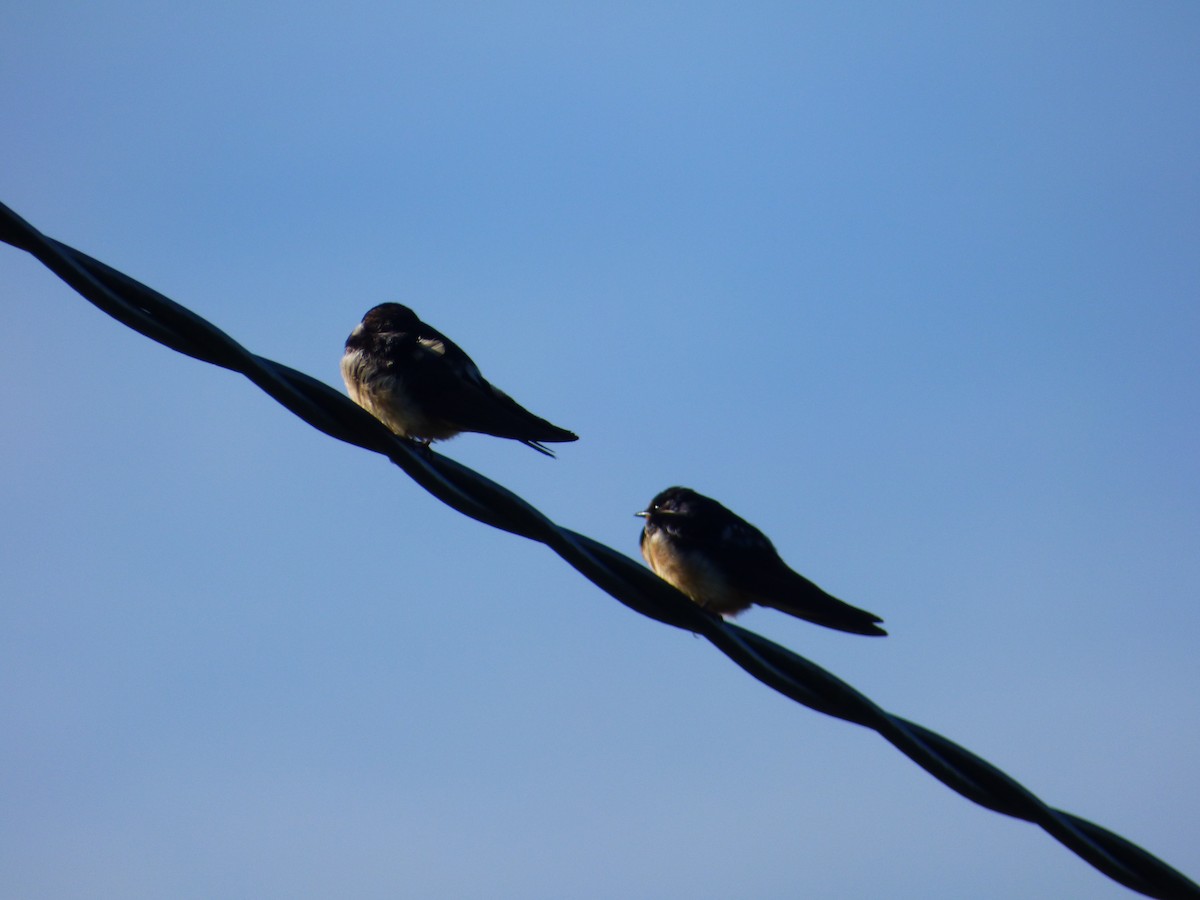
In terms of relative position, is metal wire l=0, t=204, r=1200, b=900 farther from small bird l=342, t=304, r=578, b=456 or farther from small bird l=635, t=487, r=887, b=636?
small bird l=635, t=487, r=887, b=636

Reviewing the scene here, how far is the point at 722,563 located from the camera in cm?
700

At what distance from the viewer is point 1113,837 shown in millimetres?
3436

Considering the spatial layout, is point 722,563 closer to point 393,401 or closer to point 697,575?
point 697,575

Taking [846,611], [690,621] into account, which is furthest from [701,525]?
[690,621]

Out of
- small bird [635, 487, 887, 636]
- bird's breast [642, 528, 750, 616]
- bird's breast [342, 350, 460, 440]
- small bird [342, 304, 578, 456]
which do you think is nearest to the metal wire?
small bird [342, 304, 578, 456]

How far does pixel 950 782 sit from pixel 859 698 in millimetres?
294

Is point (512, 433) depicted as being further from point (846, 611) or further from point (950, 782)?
point (950, 782)

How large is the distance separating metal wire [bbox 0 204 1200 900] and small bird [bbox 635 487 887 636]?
308 cm

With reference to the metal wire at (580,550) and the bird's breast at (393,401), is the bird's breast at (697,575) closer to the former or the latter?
the bird's breast at (393,401)

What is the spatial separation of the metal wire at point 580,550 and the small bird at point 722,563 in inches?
121

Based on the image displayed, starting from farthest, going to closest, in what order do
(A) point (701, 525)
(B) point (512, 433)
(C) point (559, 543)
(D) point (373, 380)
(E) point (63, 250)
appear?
(A) point (701, 525) → (D) point (373, 380) → (B) point (512, 433) → (C) point (559, 543) → (E) point (63, 250)

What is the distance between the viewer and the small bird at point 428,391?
614 cm

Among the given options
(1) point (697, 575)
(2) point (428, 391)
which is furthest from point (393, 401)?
(1) point (697, 575)

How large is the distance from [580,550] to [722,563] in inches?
140
